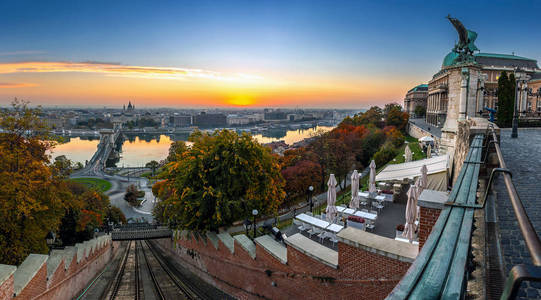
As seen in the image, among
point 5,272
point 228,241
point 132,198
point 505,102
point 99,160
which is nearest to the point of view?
point 5,272

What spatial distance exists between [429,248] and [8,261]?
13702mm

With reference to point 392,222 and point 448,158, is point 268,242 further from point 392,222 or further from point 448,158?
point 448,158

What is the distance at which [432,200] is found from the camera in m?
3.96

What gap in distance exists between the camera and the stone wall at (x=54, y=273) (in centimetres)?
718

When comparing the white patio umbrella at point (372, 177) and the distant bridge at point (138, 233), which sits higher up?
the white patio umbrella at point (372, 177)

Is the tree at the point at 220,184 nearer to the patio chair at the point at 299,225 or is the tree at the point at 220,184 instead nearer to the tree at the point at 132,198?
the patio chair at the point at 299,225

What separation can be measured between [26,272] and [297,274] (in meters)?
7.04

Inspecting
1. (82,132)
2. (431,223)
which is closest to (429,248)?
(431,223)

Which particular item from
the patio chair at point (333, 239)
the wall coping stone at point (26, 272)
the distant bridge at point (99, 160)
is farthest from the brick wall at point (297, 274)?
the distant bridge at point (99, 160)

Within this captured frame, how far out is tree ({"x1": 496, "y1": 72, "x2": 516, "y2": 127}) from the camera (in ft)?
68.9

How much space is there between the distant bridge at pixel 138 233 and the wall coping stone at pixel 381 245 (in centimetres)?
1334

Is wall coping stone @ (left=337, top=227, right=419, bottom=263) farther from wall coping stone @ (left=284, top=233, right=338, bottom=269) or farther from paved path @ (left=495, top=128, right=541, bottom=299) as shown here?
paved path @ (left=495, top=128, right=541, bottom=299)

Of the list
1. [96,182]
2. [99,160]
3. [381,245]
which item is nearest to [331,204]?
[381,245]

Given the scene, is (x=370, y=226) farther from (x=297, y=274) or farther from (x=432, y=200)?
(x=432, y=200)
